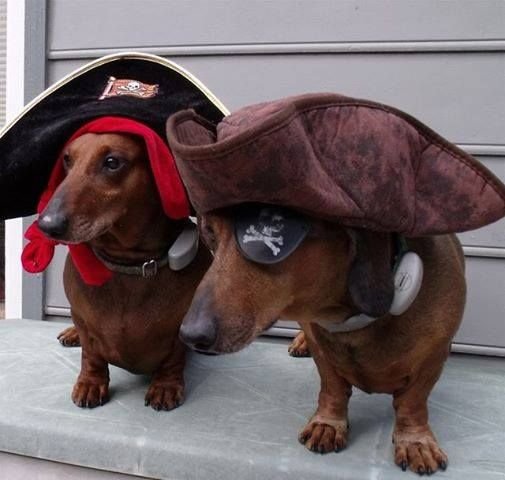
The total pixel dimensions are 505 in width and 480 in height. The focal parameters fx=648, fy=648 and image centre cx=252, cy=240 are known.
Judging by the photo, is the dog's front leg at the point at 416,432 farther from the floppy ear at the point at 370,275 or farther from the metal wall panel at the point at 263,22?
the metal wall panel at the point at 263,22

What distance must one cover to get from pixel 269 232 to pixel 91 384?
73 cm

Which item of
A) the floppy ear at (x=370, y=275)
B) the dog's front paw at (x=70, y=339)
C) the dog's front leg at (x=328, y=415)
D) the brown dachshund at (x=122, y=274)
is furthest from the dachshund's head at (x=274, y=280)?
the dog's front paw at (x=70, y=339)

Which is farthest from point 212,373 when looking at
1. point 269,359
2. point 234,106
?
point 234,106

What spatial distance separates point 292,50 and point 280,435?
3.87ft

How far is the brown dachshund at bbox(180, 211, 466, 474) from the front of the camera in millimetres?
895

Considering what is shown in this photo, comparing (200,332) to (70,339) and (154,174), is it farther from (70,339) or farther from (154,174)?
(70,339)

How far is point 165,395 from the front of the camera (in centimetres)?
141

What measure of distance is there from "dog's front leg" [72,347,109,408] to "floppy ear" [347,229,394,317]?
2.23 ft

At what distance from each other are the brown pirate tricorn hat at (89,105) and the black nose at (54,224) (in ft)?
0.73

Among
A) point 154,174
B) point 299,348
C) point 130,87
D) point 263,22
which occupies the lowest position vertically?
point 299,348

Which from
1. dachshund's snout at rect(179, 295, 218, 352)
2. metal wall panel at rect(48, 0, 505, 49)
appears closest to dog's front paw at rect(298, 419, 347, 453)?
dachshund's snout at rect(179, 295, 218, 352)

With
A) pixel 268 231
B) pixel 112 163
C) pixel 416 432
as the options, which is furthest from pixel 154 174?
pixel 416 432

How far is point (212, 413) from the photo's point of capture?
138cm

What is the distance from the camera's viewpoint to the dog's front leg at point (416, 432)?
3.69 ft
